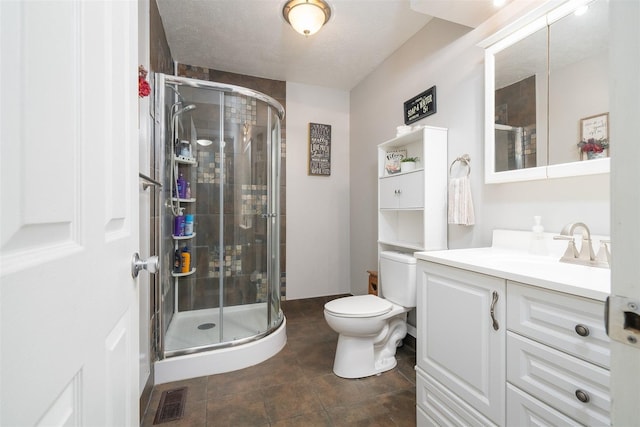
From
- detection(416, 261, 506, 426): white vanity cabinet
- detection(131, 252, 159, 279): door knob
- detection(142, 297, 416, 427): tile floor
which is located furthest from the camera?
detection(142, 297, 416, 427): tile floor

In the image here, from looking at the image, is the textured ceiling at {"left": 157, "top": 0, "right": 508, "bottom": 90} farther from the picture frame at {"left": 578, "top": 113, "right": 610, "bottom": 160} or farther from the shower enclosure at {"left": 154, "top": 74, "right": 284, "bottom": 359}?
the picture frame at {"left": 578, "top": 113, "right": 610, "bottom": 160}

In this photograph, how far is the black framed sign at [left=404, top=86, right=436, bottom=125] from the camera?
2.19 metres

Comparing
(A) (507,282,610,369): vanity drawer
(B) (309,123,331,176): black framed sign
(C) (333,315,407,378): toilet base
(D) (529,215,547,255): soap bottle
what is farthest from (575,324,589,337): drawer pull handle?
(B) (309,123,331,176): black framed sign

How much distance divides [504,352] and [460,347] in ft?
0.65

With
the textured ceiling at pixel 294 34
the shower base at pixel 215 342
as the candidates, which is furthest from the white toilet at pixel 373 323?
the textured ceiling at pixel 294 34

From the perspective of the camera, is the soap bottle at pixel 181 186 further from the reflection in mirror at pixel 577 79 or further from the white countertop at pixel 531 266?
the reflection in mirror at pixel 577 79

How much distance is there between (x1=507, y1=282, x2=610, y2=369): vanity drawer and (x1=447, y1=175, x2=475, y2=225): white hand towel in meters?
0.84

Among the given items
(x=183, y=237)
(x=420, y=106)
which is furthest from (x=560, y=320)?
(x=183, y=237)

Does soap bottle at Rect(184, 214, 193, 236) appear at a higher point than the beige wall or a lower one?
lower

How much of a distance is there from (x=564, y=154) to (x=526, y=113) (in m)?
0.32

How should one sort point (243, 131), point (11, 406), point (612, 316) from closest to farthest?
point (11, 406) < point (612, 316) < point (243, 131)

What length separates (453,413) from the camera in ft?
4.02

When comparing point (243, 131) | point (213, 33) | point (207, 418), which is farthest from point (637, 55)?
point (213, 33)

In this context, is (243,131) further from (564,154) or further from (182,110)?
(564,154)
